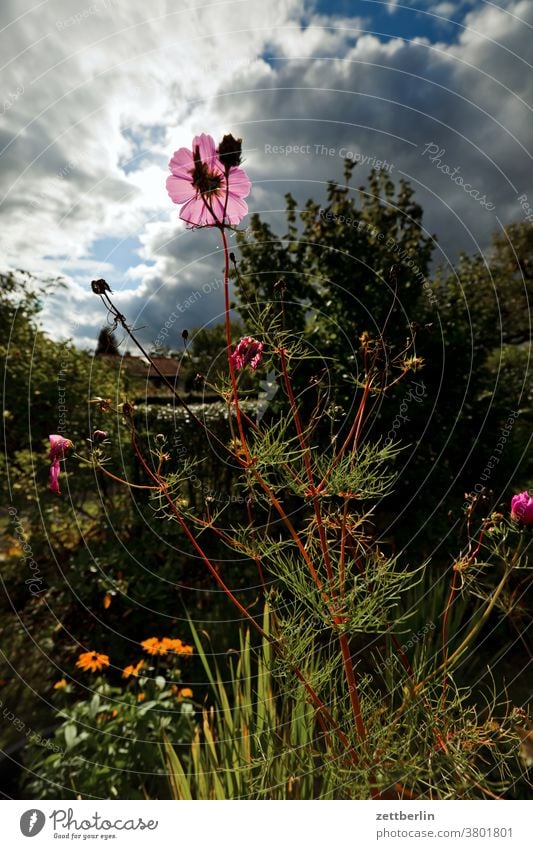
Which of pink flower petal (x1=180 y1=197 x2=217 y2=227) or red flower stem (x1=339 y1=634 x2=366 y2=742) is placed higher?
pink flower petal (x1=180 y1=197 x2=217 y2=227)

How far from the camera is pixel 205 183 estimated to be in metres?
0.71

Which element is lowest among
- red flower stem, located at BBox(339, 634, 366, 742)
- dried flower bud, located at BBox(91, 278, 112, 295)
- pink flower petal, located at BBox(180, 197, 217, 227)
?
red flower stem, located at BBox(339, 634, 366, 742)

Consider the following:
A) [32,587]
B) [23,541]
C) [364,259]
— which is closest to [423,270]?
[364,259]

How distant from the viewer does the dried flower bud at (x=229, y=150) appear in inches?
25.5

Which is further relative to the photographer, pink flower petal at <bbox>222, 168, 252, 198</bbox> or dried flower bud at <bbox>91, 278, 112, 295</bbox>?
pink flower petal at <bbox>222, 168, 252, 198</bbox>

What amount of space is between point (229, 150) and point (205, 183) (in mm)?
72

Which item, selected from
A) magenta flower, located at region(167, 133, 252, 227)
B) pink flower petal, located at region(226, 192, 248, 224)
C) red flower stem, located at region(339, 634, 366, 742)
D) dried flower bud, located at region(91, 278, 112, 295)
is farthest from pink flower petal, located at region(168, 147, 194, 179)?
red flower stem, located at region(339, 634, 366, 742)

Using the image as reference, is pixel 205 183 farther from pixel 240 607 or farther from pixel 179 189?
pixel 240 607

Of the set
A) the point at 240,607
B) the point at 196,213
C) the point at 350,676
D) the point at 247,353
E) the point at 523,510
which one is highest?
the point at 196,213

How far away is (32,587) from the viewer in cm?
290

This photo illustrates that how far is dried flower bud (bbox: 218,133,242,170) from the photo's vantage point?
2.13ft

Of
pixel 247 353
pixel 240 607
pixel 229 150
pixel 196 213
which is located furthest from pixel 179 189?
pixel 240 607

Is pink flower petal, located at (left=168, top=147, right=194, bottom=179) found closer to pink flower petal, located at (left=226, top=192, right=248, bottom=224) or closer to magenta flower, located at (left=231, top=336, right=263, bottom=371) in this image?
pink flower petal, located at (left=226, top=192, right=248, bottom=224)
